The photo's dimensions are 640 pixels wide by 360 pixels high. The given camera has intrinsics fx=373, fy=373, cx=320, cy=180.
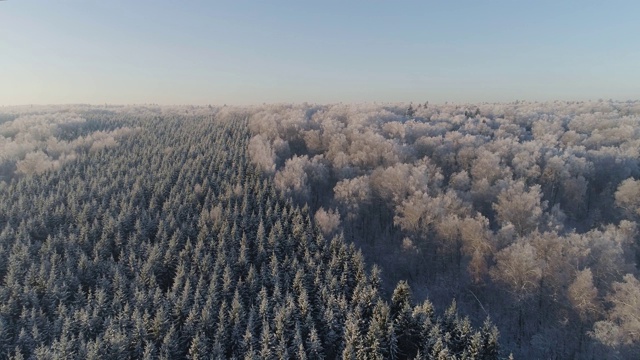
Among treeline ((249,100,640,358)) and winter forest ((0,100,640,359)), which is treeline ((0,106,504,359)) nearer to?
winter forest ((0,100,640,359))

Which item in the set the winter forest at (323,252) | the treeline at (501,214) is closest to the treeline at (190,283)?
the winter forest at (323,252)

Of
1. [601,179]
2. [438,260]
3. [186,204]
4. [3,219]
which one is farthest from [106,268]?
[601,179]

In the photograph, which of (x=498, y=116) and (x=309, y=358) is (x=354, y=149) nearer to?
(x=309, y=358)

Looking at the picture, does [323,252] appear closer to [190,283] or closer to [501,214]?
[190,283]

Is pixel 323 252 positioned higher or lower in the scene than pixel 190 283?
higher

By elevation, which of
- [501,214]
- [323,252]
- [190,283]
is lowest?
[190,283]

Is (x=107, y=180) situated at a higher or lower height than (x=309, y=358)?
higher

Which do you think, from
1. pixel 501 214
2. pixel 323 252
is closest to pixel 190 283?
pixel 323 252
